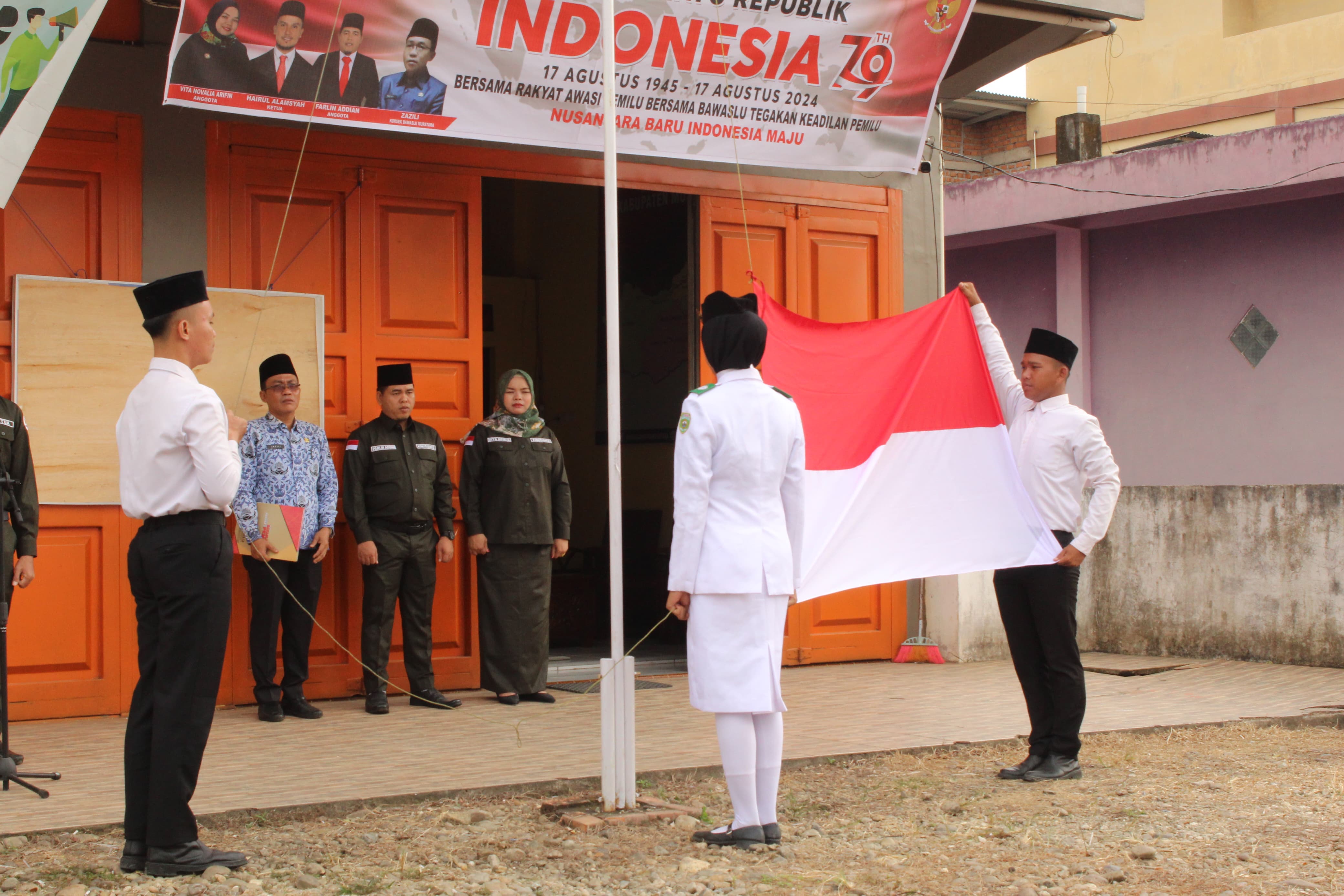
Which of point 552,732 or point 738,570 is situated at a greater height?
point 738,570

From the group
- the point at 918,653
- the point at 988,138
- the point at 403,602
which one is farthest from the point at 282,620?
the point at 988,138

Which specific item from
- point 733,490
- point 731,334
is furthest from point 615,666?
point 731,334

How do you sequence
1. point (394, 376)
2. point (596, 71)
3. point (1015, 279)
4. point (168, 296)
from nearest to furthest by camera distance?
point (168, 296) → point (596, 71) → point (394, 376) → point (1015, 279)

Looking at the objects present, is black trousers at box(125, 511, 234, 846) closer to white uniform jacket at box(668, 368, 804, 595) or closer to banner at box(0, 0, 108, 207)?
white uniform jacket at box(668, 368, 804, 595)

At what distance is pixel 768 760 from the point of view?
15.8 ft

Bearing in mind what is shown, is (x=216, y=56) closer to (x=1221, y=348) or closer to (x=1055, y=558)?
(x=1055, y=558)

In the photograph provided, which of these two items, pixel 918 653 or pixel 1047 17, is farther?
pixel 918 653

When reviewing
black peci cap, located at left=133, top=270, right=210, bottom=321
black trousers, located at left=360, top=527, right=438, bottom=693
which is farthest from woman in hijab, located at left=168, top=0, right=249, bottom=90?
black trousers, located at left=360, top=527, right=438, bottom=693

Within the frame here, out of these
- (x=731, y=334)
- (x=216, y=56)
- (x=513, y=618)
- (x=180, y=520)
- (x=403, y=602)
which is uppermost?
(x=216, y=56)

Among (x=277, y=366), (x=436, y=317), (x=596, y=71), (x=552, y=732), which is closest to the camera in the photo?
(x=552, y=732)

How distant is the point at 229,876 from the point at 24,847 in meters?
0.83

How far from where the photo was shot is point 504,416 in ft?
26.3

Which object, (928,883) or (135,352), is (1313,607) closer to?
(928,883)

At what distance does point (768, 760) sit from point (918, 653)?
5.06 m
